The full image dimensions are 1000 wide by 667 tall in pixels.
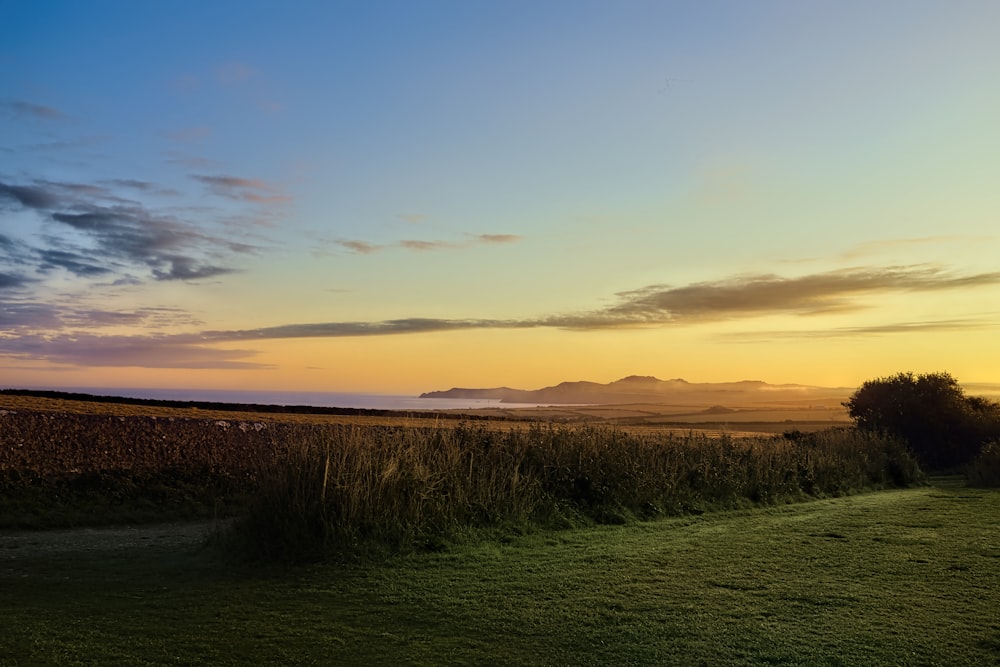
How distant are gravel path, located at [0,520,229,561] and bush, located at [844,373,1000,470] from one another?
29.4 metres

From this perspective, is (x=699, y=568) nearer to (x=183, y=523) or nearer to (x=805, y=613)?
Answer: (x=805, y=613)

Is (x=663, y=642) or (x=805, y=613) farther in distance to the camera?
(x=805, y=613)

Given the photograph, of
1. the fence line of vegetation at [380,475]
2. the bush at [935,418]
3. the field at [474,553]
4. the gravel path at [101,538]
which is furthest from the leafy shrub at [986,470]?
the gravel path at [101,538]

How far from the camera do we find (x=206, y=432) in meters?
21.3

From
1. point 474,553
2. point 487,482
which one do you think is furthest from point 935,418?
point 474,553

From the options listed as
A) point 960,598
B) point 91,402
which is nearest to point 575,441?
point 960,598

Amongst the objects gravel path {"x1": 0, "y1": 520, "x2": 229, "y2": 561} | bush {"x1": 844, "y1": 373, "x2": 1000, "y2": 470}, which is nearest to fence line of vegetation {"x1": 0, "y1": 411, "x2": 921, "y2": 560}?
gravel path {"x1": 0, "y1": 520, "x2": 229, "y2": 561}

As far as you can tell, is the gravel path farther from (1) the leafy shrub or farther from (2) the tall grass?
(1) the leafy shrub

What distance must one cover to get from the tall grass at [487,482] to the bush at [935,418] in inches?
619

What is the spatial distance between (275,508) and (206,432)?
11.0 meters

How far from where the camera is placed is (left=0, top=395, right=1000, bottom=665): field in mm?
6871

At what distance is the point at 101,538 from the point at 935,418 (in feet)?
112

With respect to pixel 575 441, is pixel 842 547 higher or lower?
lower

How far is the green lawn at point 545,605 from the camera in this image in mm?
6574
